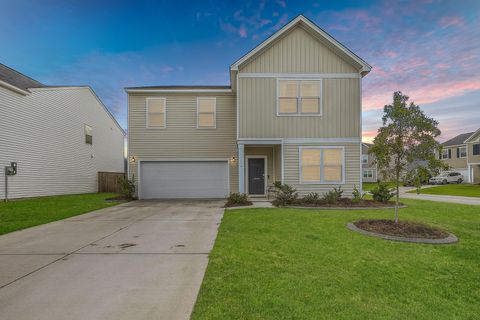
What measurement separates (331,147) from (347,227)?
6054 millimetres

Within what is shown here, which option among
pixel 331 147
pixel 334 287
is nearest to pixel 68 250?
pixel 334 287

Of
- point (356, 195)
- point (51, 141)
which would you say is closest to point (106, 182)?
point (51, 141)

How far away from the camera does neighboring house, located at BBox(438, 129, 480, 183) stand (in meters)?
28.6

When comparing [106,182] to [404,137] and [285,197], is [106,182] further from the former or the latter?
[404,137]

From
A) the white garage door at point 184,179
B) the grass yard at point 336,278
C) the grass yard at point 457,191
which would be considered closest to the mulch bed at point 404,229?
the grass yard at point 336,278

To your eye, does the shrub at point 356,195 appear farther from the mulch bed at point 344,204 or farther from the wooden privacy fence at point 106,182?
the wooden privacy fence at point 106,182

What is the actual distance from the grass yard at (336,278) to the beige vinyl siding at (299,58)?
8.56m

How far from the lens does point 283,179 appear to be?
11.5 meters

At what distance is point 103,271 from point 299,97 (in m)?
10.6

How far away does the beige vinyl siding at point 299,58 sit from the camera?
38.1 feet

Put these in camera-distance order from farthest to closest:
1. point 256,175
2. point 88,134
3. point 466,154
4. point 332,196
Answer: point 466,154 → point 88,134 → point 256,175 → point 332,196

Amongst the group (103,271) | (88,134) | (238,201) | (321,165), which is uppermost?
(88,134)

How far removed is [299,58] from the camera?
11.7 meters

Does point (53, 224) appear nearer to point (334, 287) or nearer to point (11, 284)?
→ point (11, 284)
